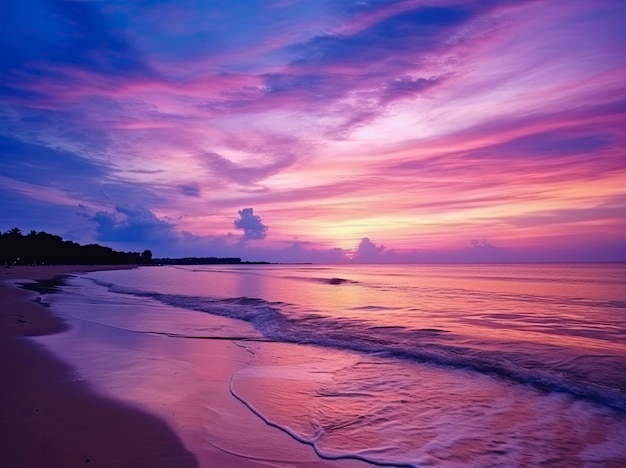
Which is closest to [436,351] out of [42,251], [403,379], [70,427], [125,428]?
[403,379]

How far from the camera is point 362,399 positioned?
762 cm

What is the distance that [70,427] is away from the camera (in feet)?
18.0

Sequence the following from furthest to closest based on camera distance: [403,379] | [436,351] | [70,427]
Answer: [436,351] < [403,379] < [70,427]

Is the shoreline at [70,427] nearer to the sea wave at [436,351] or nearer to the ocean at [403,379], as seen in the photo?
the ocean at [403,379]

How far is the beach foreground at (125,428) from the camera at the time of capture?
15.7ft

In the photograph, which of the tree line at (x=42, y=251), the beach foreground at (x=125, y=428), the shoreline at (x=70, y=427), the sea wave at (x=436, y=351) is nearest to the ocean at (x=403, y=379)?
the sea wave at (x=436, y=351)

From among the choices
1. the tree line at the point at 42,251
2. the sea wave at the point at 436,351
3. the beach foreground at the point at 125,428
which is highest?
the tree line at the point at 42,251

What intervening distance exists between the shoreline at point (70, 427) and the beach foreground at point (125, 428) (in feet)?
0.03

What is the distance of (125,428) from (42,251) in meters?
139

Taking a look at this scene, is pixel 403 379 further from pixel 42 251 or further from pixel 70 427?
pixel 42 251

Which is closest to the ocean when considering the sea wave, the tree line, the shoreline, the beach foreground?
the sea wave

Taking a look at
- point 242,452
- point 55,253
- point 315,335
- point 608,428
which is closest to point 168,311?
point 315,335

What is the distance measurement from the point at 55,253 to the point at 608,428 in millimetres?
147744

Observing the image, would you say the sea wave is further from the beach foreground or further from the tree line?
the tree line
